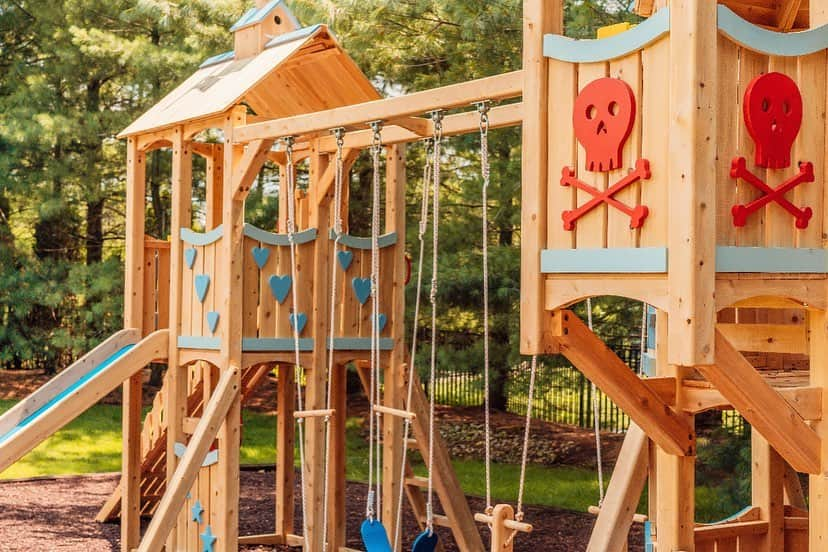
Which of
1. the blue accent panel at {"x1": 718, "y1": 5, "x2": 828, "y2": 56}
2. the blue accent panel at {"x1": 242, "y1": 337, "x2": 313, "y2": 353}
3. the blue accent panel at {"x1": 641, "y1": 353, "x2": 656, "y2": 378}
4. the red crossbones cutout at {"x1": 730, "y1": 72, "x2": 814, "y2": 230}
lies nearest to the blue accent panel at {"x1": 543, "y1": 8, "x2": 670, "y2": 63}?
the blue accent panel at {"x1": 718, "y1": 5, "x2": 828, "y2": 56}

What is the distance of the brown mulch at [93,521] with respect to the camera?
32.3 feet

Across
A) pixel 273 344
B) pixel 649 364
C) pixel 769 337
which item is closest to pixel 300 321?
pixel 273 344

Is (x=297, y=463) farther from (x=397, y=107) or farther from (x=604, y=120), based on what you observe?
(x=604, y=120)

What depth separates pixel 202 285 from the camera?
8.29 m

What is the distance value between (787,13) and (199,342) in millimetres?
4816

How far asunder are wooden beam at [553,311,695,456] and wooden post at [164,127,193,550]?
14.0 feet

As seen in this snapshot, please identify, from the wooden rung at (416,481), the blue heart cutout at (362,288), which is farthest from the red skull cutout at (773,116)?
the wooden rung at (416,481)

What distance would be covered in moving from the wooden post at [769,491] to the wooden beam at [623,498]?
1.25 m

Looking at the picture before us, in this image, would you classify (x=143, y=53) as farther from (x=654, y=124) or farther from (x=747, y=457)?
(x=654, y=124)

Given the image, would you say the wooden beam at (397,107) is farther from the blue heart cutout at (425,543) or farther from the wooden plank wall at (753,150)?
the blue heart cutout at (425,543)

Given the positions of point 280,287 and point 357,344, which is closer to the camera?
point 280,287

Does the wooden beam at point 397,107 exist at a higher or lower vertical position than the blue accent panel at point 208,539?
higher

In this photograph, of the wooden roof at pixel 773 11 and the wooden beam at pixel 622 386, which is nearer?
the wooden beam at pixel 622 386

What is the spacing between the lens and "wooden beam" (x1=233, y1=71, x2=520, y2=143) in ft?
18.1
